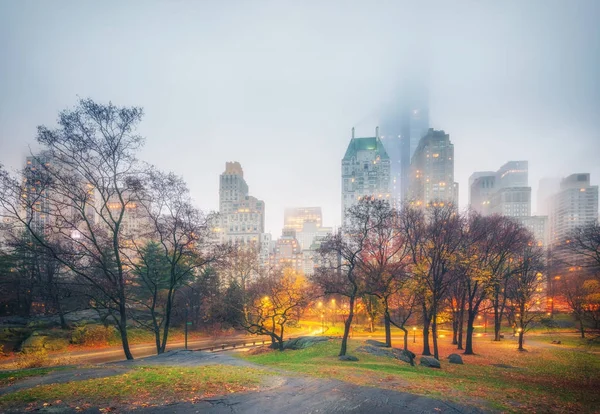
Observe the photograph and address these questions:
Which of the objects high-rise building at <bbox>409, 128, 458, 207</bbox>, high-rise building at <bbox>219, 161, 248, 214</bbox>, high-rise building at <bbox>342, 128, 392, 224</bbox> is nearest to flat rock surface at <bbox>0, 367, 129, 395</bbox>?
high-rise building at <bbox>219, 161, 248, 214</bbox>

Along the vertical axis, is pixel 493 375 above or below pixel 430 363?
above

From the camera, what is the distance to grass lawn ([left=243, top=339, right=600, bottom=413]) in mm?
11211

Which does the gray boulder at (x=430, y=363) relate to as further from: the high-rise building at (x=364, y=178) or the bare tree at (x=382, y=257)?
the high-rise building at (x=364, y=178)

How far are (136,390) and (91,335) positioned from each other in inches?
1546

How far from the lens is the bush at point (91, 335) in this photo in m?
37.9

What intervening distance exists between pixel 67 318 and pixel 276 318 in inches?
1316

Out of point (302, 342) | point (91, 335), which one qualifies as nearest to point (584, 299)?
point (302, 342)

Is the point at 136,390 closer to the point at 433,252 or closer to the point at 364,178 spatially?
the point at 433,252

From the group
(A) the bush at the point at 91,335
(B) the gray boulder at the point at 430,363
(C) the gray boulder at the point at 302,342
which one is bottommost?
(A) the bush at the point at 91,335

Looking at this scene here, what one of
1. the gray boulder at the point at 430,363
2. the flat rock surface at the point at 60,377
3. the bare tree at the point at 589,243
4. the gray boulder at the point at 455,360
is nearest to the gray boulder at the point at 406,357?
the gray boulder at the point at 430,363

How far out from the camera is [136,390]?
9398mm

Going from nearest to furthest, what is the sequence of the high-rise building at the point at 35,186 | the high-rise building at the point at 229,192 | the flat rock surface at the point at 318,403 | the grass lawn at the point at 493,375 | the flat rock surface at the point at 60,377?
the flat rock surface at the point at 318,403
the flat rock surface at the point at 60,377
the grass lawn at the point at 493,375
the high-rise building at the point at 35,186
the high-rise building at the point at 229,192

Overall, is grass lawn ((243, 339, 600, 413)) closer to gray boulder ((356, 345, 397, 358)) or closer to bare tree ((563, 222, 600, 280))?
gray boulder ((356, 345, 397, 358))

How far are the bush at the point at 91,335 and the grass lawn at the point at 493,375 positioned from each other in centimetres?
3065
